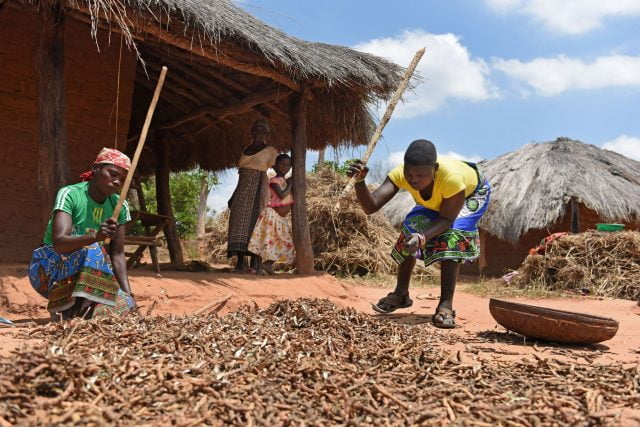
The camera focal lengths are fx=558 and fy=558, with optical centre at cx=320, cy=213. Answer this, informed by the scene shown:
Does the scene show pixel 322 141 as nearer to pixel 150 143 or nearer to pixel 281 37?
pixel 281 37

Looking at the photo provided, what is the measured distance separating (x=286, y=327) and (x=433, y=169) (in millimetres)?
1625

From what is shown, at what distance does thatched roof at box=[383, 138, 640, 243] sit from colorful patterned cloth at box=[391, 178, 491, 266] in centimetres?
642

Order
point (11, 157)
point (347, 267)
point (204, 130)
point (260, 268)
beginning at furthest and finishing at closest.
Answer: point (347, 267)
point (204, 130)
point (260, 268)
point (11, 157)

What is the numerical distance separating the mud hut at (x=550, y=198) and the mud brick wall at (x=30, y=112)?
7743 millimetres

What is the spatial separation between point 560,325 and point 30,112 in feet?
16.2

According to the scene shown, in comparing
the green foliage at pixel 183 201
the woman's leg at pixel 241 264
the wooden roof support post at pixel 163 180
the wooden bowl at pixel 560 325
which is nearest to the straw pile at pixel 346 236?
the wooden roof support post at pixel 163 180

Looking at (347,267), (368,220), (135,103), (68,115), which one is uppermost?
(135,103)

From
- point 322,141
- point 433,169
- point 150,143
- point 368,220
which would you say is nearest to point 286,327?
point 433,169

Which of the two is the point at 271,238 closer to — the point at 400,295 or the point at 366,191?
the point at 400,295

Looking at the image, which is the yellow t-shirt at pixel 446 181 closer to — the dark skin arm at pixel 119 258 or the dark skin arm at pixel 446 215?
the dark skin arm at pixel 446 215

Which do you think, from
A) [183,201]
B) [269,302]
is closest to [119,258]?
[269,302]

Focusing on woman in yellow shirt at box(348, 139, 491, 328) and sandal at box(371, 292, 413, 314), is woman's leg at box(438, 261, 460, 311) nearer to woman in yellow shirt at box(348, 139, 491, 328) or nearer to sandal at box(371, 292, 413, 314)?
woman in yellow shirt at box(348, 139, 491, 328)

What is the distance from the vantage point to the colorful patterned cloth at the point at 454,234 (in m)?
4.33

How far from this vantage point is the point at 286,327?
133 inches
